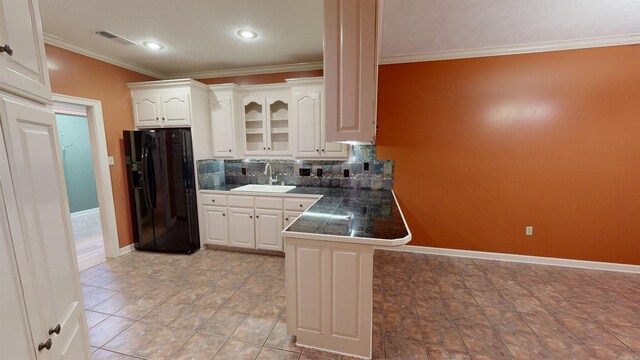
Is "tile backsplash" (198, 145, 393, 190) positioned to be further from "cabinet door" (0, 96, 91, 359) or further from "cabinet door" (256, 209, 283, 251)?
"cabinet door" (0, 96, 91, 359)

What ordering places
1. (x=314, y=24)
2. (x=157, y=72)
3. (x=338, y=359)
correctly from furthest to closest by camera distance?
(x=157, y=72) < (x=314, y=24) < (x=338, y=359)

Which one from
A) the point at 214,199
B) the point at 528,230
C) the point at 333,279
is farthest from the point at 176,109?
the point at 528,230

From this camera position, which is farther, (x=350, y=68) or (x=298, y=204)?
(x=298, y=204)

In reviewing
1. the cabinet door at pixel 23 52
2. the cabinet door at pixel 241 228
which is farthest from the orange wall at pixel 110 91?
the cabinet door at pixel 23 52

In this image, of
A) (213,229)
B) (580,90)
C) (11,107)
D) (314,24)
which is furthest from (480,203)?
(11,107)

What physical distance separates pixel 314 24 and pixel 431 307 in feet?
9.40

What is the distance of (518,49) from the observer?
9.14ft

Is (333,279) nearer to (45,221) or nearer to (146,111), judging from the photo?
(45,221)

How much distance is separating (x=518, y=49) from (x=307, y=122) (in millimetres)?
2541

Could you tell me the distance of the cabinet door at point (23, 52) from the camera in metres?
0.67

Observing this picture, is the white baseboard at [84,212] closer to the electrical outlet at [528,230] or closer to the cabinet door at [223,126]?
the cabinet door at [223,126]

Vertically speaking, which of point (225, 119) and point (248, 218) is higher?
point (225, 119)

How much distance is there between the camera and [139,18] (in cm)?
223

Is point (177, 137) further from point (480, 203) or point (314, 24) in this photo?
point (480, 203)
